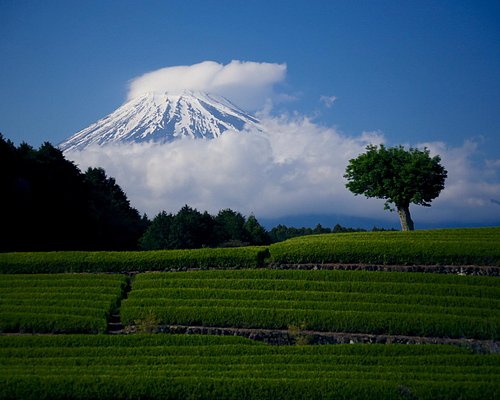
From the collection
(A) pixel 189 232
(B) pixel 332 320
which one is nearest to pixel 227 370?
(B) pixel 332 320

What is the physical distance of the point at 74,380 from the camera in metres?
14.4

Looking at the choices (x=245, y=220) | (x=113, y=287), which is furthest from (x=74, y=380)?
(x=245, y=220)

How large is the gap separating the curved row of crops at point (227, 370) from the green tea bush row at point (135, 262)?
890 cm

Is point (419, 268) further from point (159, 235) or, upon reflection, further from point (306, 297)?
point (159, 235)

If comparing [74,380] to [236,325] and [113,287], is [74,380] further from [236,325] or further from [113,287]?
[113,287]

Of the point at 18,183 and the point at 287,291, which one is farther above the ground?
the point at 18,183

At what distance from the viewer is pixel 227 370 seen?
15680 mm

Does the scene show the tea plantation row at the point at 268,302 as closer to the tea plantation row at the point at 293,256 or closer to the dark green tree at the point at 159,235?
the tea plantation row at the point at 293,256

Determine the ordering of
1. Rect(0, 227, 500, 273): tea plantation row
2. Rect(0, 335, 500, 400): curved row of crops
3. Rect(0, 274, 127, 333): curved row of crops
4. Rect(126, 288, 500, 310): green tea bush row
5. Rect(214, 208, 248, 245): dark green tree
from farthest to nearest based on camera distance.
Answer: Rect(214, 208, 248, 245): dark green tree
Rect(0, 227, 500, 273): tea plantation row
Rect(126, 288, 500, 310): green tea bush row
Rect(0, 274, 127, 333): curved row of crops
Rect(0, 335, 500, 400): curved row of crops

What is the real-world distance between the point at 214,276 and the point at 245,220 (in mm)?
54186

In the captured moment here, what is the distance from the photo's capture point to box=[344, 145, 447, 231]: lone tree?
41.4m

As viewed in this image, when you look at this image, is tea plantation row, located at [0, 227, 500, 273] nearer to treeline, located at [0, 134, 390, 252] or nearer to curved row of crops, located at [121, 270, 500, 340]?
curved row of crops, located at [121, 270, 500, 340]

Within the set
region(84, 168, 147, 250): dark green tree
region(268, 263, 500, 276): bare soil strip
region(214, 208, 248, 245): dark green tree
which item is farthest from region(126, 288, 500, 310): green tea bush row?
region(214, 208, 248, 245): dark green tree

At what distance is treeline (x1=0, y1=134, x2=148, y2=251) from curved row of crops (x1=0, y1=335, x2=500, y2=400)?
27.4m
